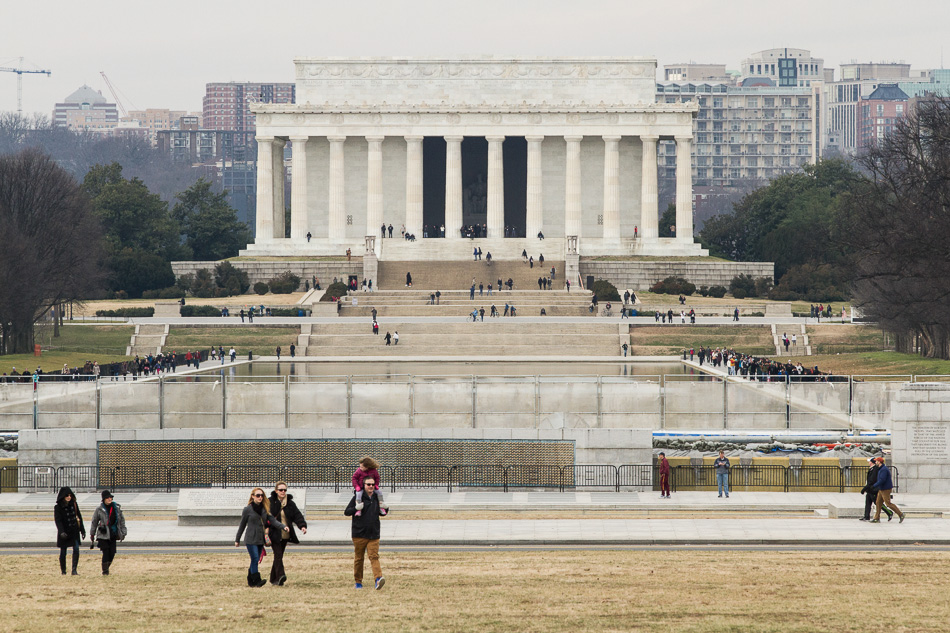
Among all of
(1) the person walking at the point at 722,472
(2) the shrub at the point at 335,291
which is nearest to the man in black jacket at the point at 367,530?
(1) the person walking at the point at 722,472

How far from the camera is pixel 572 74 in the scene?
12588 cm

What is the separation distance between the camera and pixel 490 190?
4993 inches

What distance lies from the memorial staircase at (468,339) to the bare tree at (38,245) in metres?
15.5

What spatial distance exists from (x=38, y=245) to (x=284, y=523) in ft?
226

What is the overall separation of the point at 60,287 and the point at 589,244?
53057mm

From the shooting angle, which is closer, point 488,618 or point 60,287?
point 488,618

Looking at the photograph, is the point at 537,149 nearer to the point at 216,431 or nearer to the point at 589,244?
the point at 589,244

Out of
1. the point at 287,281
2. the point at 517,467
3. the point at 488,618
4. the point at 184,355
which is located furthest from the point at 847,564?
the point at 287,281

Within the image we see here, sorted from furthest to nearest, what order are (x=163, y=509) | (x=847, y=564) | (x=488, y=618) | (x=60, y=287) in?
(x=60, y=287) → (x=163, y=509) → (x=847, y=564) → (x=488, y=618)

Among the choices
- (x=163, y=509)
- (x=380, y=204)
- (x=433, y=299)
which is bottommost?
(x=163, y=509)

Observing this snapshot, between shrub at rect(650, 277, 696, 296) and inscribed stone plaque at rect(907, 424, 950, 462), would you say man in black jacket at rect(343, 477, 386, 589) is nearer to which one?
inscribed stone plaque at rect(907, 424, 950, 462)

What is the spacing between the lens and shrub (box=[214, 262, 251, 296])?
110 m

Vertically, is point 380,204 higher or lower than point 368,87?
lower

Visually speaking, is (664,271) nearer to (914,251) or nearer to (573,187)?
(573,187)
